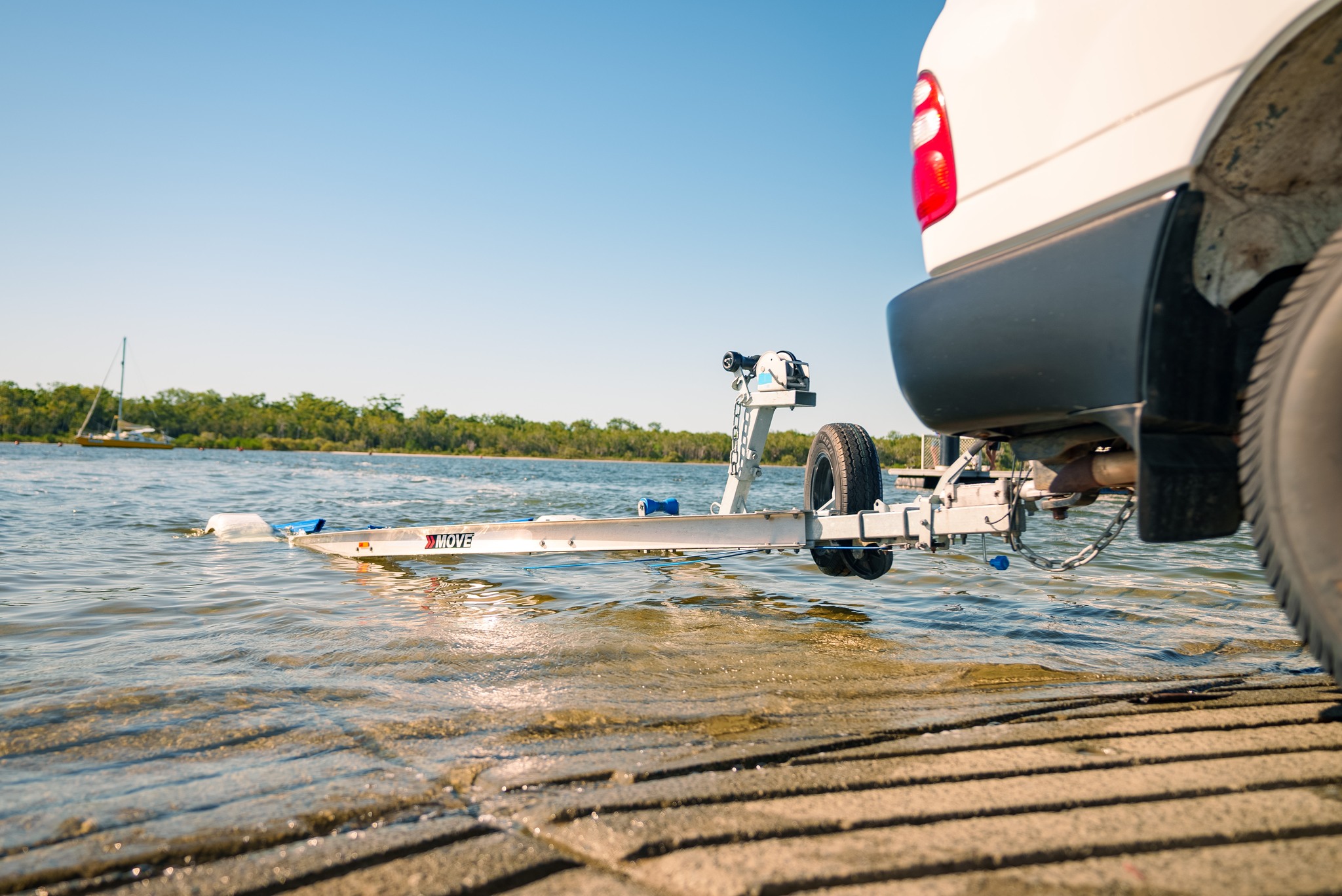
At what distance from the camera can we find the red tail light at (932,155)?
2.24 m

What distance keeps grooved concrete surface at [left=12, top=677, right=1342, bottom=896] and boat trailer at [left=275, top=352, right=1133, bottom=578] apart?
1.25m

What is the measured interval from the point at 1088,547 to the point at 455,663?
2.84m

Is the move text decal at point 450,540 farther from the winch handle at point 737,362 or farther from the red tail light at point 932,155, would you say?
the red tail light at point 932,155

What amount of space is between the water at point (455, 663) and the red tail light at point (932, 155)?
5.45 ft

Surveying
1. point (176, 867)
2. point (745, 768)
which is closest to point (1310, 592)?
point (745, 768)

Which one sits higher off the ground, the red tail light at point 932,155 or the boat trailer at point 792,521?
the red tail light at point 932,155

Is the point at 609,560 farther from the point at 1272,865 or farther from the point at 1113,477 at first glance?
the point at 1272,865

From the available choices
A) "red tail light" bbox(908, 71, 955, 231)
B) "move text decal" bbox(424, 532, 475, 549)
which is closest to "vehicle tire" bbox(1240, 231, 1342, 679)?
"red tail light" bbox(908, 71, 955, 231)

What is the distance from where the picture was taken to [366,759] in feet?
7.26

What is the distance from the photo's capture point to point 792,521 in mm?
4812

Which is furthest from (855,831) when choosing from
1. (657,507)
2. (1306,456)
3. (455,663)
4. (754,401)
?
(657,507)

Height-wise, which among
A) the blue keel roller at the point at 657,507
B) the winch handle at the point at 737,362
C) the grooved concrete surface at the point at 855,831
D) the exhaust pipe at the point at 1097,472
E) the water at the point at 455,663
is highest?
the winch handle at the point at 737,362

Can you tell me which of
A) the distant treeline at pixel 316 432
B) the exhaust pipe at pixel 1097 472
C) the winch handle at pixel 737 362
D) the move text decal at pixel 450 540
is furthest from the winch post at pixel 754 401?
the distant treeline at pixel 316 432

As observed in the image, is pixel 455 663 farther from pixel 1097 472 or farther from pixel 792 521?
pixel 1097 472
